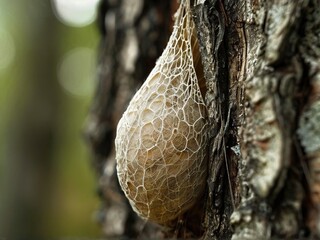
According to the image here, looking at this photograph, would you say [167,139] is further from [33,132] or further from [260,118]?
[33,132]

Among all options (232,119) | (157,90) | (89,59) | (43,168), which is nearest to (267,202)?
(232,119)

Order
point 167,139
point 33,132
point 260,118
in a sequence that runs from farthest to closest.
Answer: point 33,132, point 167,139, point 260,118

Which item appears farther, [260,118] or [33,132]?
[33,132]

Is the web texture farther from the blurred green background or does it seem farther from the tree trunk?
the blurred green background

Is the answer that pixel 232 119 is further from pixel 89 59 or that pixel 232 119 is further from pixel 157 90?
pixel 89 59

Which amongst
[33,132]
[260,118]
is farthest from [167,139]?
[33,132]

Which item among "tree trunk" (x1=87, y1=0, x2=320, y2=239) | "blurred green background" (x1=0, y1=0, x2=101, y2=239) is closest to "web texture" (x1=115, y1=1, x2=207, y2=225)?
"tree trunk" (x1=87, y1=0, x2=320, y2=239)

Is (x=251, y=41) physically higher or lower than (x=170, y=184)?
higher

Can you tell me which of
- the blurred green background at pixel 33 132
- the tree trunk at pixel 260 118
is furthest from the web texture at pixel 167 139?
the blurred green background at pixel 33 132
